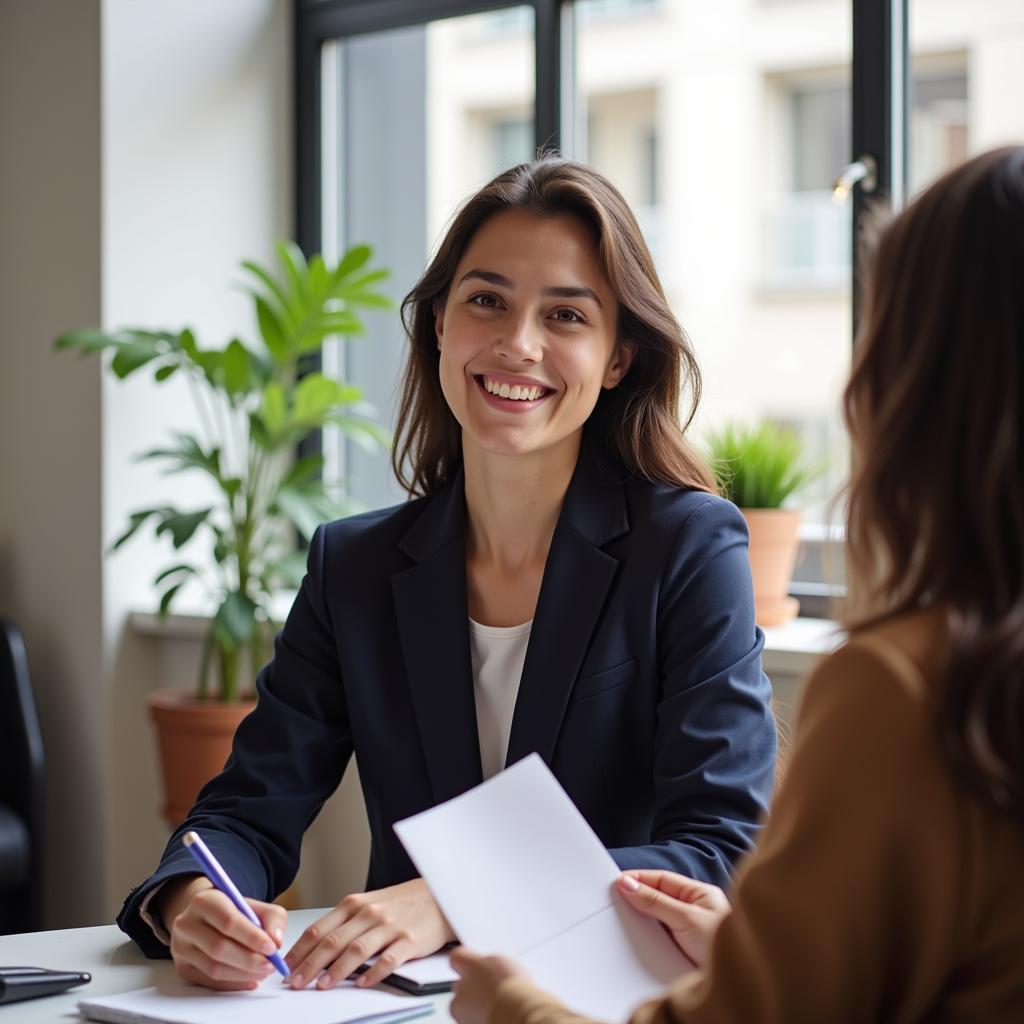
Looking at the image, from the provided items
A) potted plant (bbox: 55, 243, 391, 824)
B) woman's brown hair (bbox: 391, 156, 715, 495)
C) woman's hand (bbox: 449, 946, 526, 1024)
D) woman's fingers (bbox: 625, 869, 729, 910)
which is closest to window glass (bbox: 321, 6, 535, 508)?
potted plant (bbox: 55, 243, 391, 824)

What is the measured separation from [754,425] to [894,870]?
196cm

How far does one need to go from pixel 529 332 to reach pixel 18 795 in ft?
6.03

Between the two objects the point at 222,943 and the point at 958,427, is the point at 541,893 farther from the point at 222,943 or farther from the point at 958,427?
the point at 958,427

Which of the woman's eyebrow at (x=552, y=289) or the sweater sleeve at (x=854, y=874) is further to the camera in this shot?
the woman's eyebrow at (x=552, y=289)

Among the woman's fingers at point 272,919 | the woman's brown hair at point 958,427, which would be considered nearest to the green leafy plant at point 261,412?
the woman's fingers at point 272,919

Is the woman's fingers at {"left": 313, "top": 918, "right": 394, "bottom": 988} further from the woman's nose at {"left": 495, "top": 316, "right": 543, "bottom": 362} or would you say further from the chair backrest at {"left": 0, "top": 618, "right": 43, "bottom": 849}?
the chair backrest at {"left": 0, "top": 618, "right": 43, "bottom": 849}

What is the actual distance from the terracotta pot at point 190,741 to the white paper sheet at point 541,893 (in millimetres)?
1809

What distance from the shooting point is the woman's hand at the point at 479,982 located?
909 millimetres

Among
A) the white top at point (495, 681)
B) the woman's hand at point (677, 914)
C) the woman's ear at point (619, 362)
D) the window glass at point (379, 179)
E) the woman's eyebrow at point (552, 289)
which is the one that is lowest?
the woman's hand at point (677, 914)

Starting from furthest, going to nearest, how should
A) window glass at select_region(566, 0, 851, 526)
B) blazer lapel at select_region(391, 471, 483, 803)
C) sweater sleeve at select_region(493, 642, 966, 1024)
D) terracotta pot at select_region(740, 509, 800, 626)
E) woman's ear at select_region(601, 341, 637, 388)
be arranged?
window glass at select_region(566, 0, 851, 526)
terracotta pot at select_region(740, 509, 800, 626)
woman's ear at select_region(601, 341, 637, 388)
blazer lapel at select_region(391, 471, 483, 803)
sweater sleeve at select_region(493, 642, 966, 1024)

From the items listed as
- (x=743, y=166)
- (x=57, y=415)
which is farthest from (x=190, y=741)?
(x=743, y=166)

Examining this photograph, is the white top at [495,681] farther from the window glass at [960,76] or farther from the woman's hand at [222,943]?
the window glass at [960,76]

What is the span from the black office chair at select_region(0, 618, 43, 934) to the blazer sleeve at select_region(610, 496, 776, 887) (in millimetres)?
1774

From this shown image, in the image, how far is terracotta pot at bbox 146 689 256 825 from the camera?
2.87m
